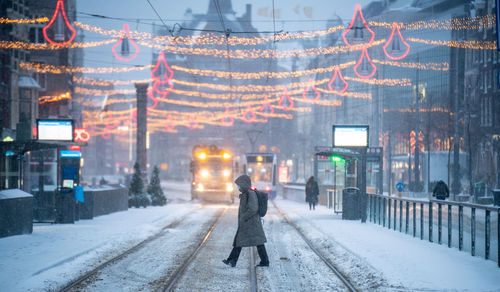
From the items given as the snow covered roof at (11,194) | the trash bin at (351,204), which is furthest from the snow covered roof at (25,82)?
the snow covered roof at (11,194)

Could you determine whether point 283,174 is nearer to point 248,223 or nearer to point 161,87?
point 161,87

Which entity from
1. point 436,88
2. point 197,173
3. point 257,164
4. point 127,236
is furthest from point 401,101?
point 127,236

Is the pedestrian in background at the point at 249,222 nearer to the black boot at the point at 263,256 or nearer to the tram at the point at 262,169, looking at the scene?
the black boot at the point at 263,256

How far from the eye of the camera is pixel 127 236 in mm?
17531

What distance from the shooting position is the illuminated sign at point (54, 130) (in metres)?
23.3

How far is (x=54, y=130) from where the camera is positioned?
2342cm

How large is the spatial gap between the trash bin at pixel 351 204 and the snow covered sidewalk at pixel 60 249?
7.01 metres

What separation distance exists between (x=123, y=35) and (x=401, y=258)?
19.1 meters

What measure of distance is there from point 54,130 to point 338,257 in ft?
45.6

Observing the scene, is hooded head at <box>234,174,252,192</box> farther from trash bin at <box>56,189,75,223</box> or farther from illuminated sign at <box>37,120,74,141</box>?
illuminated sign at <box>37,120,74,141</box>

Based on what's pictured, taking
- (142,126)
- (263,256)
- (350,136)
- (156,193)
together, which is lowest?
(156,193)

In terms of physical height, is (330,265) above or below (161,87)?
below

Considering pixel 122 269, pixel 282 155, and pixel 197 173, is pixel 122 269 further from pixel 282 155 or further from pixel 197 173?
pixel 282 155

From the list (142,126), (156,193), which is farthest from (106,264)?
(142,126)
